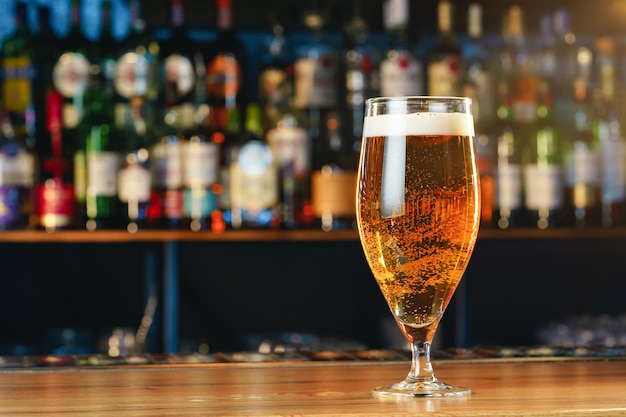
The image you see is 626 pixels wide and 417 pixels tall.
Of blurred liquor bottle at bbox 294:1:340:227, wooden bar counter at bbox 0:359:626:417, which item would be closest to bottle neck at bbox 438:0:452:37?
blurred liquor bottle at bbox 294:1:340:227

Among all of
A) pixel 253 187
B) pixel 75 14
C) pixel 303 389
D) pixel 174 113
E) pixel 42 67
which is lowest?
pixel 303 389

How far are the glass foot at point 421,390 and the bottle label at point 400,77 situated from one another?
5.06ft

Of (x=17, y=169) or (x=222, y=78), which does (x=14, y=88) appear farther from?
(x=222, y=78)

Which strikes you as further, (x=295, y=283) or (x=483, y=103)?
(x=295, y=283)

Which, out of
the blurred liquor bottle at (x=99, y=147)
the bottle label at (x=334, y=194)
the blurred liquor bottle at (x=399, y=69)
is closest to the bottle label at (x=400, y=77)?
the blurred liquor bottle at (x=399, y=69)

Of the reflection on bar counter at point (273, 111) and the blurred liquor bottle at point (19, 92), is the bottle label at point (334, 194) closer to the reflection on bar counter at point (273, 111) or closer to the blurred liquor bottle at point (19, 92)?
the reflection on bar counter at point (273, 111)

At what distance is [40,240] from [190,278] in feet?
1.43

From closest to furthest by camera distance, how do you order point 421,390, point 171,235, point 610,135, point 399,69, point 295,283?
point 421,390, point 171,235, point 399,69, point 610,135, point 295,283

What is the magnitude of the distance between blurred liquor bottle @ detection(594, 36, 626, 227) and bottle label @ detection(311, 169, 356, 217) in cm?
55

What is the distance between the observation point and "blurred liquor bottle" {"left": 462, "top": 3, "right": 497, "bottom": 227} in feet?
7.15

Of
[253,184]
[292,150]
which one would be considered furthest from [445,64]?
[253,184]

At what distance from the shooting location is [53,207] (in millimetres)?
2090

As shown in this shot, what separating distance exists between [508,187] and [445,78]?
0.27m

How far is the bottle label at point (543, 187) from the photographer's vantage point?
7.08ft
